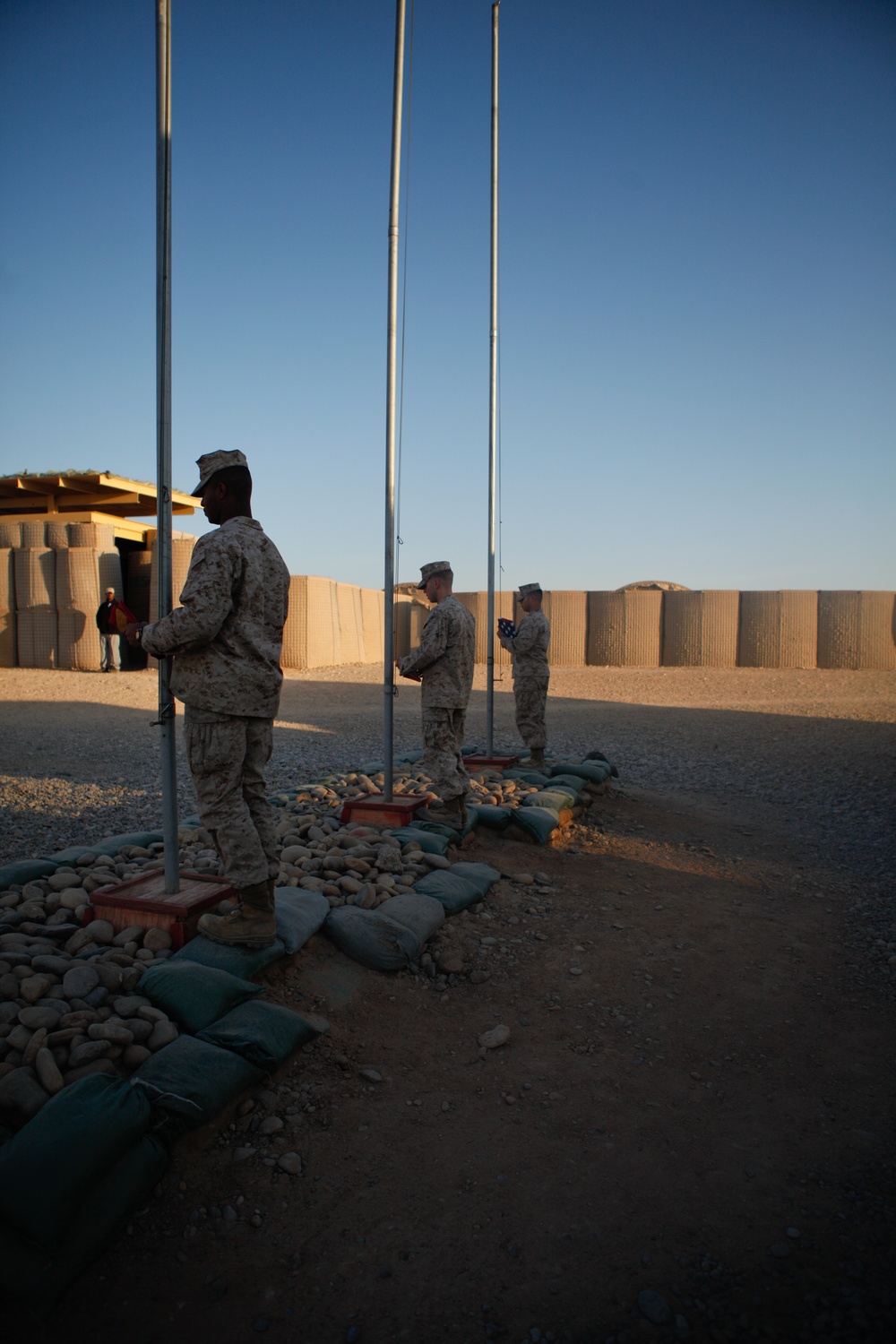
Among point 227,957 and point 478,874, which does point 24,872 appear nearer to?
point 227,957

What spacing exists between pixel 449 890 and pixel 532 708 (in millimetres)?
3125

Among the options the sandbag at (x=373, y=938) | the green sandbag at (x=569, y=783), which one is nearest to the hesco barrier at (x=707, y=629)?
the green sandbag at (x=569, y=783)

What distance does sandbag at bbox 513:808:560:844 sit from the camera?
4977mm

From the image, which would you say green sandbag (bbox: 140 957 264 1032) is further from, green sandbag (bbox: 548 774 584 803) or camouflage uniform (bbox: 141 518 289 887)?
green sandbag (bbox: 548 774 584 803)

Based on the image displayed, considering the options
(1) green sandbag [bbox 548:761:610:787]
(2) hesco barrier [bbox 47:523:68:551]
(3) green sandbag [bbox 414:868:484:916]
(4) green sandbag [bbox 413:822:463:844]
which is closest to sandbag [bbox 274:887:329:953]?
(3) green sandbag [bbox 414:868:484:916]

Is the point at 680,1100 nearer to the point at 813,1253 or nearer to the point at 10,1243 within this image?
the point at 813,1253

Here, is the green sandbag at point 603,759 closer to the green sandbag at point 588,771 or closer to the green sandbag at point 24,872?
the green sandbag at point 588,771

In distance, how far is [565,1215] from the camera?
200 centimetres

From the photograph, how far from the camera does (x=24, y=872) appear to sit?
3.44 metres

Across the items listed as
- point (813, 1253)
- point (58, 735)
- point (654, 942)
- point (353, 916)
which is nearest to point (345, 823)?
point (353, 916)

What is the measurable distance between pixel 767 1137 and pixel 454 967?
1.34 metres

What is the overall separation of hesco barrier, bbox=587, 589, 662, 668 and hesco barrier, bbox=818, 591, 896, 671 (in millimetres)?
4077

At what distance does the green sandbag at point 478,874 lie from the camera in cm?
406

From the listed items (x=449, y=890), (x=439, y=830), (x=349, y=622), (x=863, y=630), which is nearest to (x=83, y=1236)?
(x=449, y=890)
